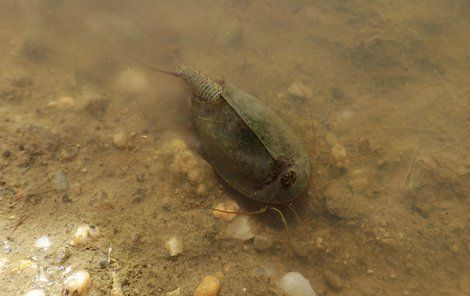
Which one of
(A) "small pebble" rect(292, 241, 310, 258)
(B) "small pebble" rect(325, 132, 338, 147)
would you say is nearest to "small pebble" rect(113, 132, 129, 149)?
(A) "small pebble" rect(292, 241, 310, 258)

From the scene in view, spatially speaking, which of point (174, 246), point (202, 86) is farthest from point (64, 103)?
point (174, 246)

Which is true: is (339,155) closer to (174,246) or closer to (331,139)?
(331,139)

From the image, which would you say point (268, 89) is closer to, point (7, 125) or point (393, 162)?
point (393, 162)

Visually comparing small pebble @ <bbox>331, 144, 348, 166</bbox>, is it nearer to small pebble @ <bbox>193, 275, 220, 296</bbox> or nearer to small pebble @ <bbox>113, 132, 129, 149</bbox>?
small pebble @ <bbox>193, 275, 220, 296</bbox>

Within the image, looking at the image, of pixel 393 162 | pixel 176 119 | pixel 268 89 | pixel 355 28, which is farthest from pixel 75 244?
pixel 355 28

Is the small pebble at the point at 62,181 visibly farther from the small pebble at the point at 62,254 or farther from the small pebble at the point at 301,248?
the small pebble at the point at 301,248

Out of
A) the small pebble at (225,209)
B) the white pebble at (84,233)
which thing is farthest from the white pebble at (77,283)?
the small pebble at (225,209)
